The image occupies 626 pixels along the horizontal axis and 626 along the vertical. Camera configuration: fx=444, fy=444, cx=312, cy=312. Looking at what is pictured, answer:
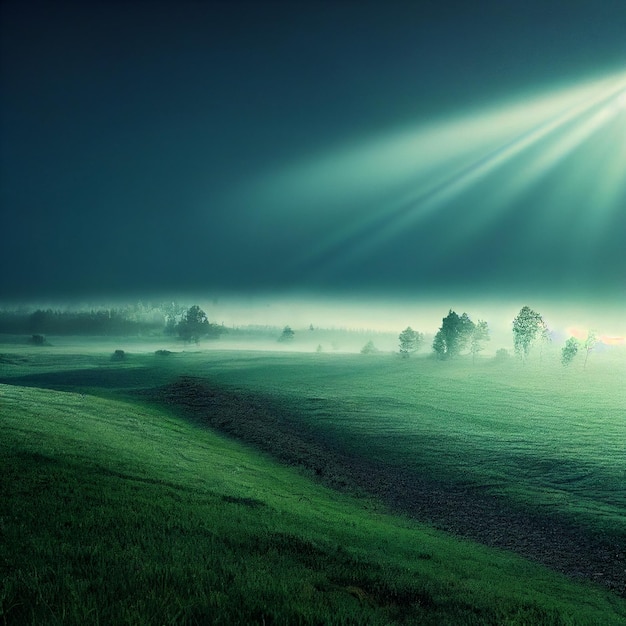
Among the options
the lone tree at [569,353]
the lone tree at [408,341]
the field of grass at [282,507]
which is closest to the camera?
the field of grass at [282,507]

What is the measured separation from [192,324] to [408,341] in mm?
87226

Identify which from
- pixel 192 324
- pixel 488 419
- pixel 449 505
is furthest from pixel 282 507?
pixel 192 324

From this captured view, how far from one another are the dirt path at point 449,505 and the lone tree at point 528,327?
9326cm

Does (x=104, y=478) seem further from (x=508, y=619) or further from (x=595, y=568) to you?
(x=595, y=568)

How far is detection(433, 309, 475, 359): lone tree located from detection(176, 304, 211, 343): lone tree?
310 feet

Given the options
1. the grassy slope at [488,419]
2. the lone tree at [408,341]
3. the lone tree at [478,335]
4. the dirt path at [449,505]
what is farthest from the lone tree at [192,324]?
the dirt path at [449,505]

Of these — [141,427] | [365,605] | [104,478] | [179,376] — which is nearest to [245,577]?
[365,605]

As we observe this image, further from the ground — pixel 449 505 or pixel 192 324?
pixel 192 324

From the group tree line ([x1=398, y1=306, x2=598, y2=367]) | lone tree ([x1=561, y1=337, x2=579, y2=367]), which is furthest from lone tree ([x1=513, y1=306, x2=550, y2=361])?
lone tree ([x1=561, y1=337, x2=579, y2=367])

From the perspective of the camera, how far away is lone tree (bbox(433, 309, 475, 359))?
139375 millimetres

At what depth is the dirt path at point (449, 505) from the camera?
957 inches

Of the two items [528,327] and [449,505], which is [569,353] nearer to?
[528,327]

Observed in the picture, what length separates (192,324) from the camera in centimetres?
18188

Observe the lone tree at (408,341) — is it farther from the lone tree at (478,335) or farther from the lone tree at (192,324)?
the lone tree at (192,324)
